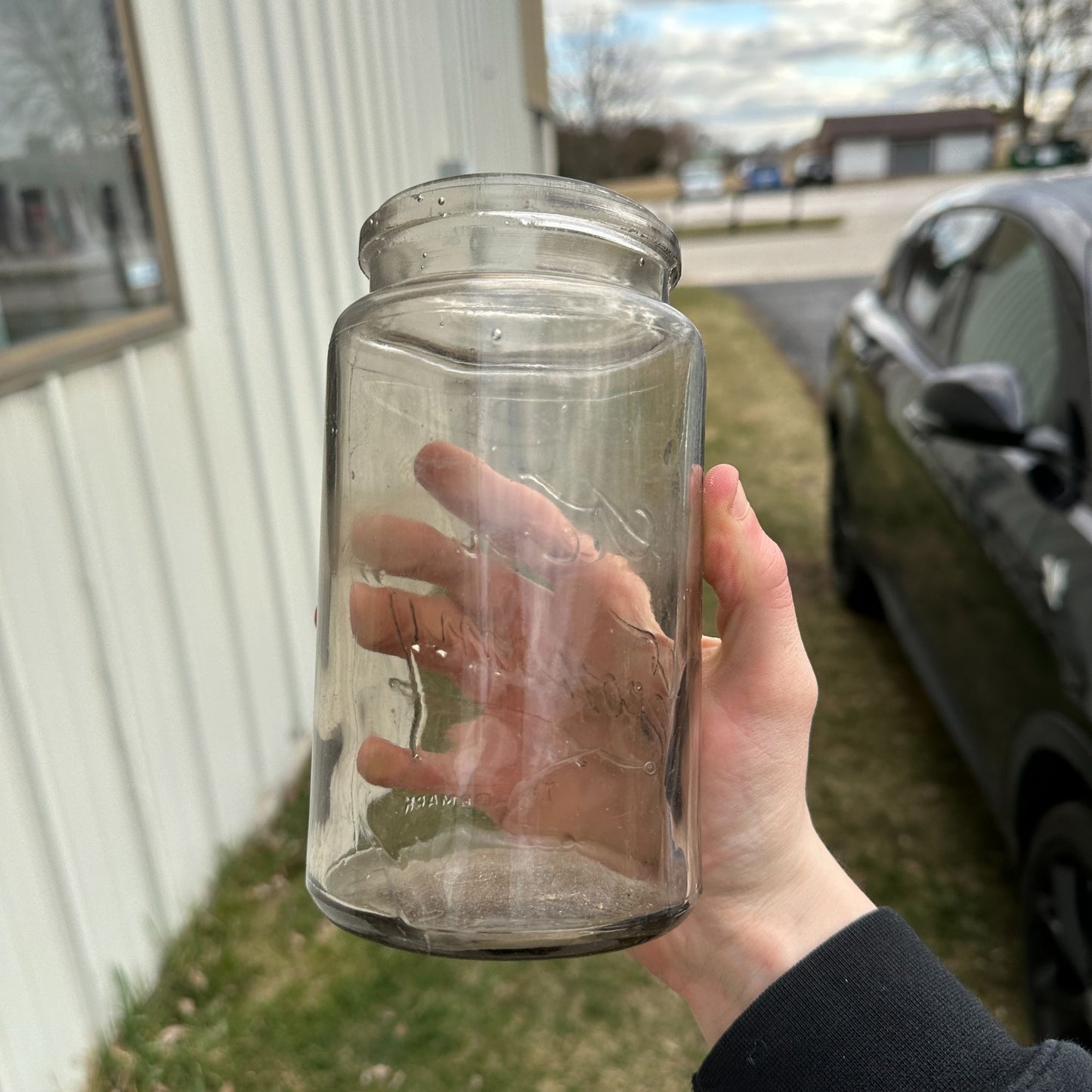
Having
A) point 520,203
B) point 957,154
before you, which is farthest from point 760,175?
point 520,203

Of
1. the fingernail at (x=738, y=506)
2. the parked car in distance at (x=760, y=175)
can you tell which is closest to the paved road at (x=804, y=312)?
the fingernail at (x=738, y=506)

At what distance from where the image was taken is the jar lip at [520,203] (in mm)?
1099

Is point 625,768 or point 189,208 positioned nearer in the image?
point 625,768

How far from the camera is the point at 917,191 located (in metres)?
35.2

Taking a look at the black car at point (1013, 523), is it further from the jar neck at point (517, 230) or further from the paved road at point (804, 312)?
the paved road at point (804, 312)

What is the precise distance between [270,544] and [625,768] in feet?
8.17

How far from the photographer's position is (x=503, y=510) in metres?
1.09

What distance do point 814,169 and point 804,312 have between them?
32.7m

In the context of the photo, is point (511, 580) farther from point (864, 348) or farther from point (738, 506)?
point (864, 348)

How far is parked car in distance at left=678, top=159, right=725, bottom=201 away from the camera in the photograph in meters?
40.2

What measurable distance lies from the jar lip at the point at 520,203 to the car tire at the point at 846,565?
353 centimetres

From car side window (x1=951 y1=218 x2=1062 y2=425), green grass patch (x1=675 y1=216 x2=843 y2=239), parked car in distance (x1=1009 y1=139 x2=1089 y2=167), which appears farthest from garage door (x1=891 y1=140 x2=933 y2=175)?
car side window (x1=951 y1=218 x2=1062 y2=425)

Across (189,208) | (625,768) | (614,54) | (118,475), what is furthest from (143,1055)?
(614,54)

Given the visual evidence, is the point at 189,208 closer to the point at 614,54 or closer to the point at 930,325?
the point at 930,325
